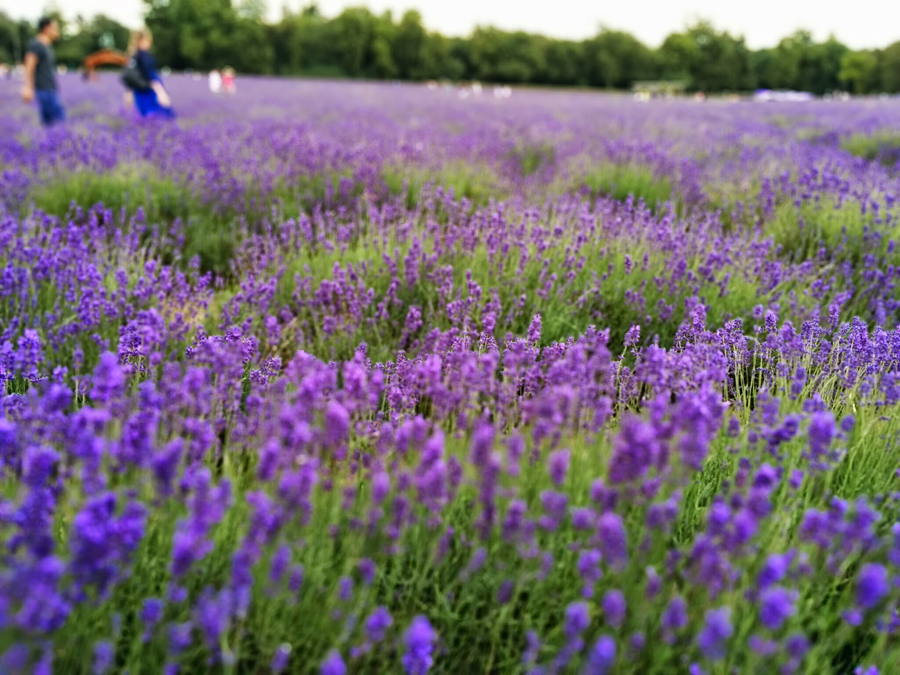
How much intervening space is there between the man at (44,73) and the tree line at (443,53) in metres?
49.5

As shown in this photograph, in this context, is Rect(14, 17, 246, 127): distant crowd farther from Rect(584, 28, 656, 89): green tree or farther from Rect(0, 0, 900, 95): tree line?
Rect(584, 28, 656, 89): green tree

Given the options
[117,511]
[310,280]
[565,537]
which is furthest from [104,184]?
[565,537]

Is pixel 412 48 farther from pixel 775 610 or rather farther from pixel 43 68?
pixel 775 610

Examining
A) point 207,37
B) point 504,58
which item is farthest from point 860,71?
point 207,37

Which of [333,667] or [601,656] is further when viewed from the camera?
[333,667]

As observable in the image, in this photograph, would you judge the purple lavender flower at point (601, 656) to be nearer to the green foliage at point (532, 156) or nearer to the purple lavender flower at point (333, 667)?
the purple lavender flower at point (333, 667)

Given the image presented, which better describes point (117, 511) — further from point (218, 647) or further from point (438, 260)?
point (438, 260)

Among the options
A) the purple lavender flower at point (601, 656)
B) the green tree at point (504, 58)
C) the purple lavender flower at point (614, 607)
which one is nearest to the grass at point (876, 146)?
the purple lavender flower at point (614, 607)

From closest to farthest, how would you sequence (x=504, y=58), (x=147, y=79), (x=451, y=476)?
(x=451, y=476) < (x=147, y=79) < (x=504, y=58)

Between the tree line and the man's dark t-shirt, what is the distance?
162ft

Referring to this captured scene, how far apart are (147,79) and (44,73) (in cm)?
116

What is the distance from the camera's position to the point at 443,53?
197ft

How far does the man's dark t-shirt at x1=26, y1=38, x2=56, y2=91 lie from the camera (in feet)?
25.0

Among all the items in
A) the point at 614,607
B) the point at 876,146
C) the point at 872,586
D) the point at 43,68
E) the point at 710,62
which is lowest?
the point at 614,607
